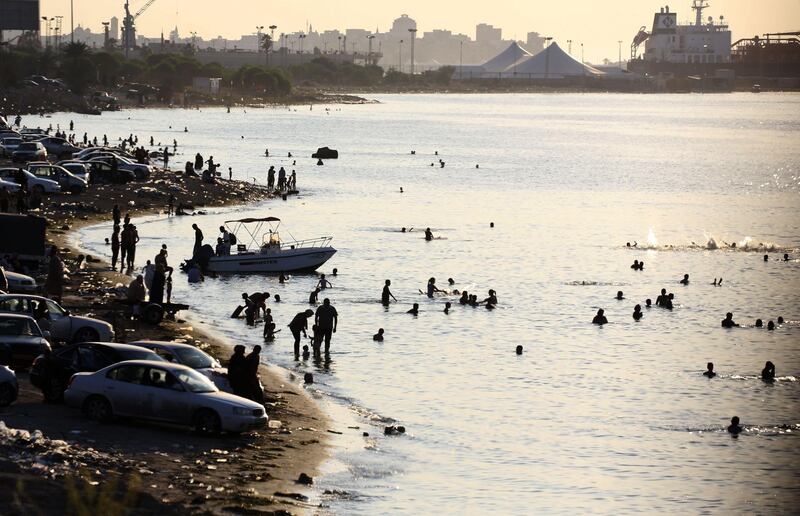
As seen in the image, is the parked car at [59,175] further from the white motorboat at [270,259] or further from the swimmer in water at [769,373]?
the swimmer in water at [769,373]

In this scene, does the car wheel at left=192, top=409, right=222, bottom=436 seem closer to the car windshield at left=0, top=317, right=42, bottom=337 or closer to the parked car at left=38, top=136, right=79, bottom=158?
the car windshield at left=0, top=317, right=42, bottom=337

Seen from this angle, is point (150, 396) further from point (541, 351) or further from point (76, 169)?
point (76, 169)

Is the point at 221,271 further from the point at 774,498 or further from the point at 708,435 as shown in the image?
the point at 774,498

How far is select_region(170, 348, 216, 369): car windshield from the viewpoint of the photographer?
90.3 ft

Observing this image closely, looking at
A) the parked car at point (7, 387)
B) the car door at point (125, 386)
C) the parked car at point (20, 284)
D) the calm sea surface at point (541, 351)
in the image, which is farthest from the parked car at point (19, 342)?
the parked car at point (20, 284)

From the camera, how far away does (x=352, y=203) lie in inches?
3605

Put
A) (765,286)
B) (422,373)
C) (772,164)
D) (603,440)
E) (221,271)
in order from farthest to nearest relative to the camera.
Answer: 1. (772,164)
2. (765,286)
3. (221,271)
4. (422,373)
5. (603,440)

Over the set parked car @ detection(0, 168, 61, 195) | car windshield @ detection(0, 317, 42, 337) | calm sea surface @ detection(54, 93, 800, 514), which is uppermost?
parked car @ detection(0, 168, 61, 195)

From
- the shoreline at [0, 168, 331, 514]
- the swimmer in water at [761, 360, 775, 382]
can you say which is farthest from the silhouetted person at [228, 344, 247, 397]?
the swimmer in water at [761, 360, 775, 382]

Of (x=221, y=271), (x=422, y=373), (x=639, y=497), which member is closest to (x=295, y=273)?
(x=221, y=271)

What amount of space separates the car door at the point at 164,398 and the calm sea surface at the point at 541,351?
115 inches

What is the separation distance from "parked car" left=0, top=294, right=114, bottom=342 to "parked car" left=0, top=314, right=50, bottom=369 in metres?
2.72

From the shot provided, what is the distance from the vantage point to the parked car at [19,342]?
90.0 ft

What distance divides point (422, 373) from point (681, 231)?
5015 centimetres
